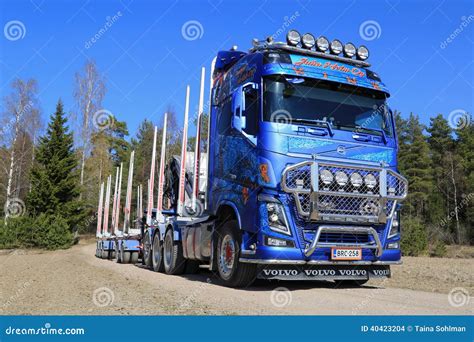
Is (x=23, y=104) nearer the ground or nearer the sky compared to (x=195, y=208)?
nearer the sky

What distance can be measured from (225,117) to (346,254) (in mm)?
3424

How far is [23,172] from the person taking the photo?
43406mm

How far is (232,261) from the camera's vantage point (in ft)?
26.5

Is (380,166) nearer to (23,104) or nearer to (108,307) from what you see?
(108,307)

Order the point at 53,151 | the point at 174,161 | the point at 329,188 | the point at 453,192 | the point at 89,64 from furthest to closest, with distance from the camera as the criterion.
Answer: the point at 453,192, the point at 89,64, the point at 53,151, the point at 174,161, the point at 329,188

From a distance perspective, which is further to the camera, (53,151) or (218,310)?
(53,151)

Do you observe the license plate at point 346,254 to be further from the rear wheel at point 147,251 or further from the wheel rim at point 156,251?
the rear wheel at point 147,251

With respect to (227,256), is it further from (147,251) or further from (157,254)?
(147,251)

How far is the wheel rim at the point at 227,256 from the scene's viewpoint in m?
8.08

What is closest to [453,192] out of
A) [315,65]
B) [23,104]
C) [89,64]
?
[89,64]

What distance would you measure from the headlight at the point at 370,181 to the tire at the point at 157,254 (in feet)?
23.3

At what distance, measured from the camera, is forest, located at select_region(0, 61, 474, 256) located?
3553 centimetres

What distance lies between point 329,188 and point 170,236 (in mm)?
6078

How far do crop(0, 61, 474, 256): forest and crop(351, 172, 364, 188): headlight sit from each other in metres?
20.7
